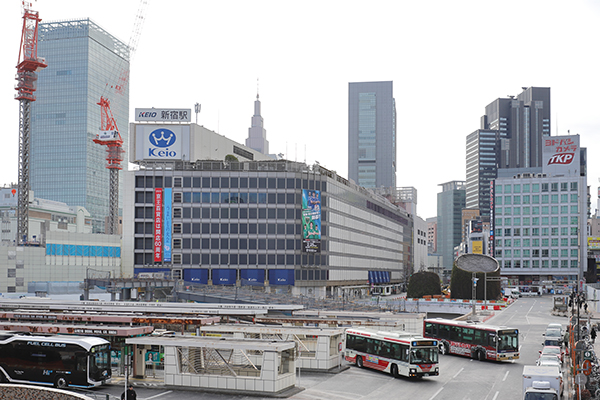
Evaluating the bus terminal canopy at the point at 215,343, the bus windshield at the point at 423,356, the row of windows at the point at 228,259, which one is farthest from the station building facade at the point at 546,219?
the bus terminal canopy at the point at 215,343

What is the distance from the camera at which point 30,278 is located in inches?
4663

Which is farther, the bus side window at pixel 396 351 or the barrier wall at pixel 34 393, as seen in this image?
the bus side window at pixel 396 351

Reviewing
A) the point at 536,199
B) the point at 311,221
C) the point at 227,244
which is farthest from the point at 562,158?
the point at 227,244

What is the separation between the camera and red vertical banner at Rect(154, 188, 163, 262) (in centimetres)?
12162

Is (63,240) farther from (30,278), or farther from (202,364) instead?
(202,364)

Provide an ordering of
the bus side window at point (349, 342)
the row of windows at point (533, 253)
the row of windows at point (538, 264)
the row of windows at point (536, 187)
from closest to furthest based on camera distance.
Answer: the bus side window at point (349, 342) → the row of windows at point (536, 187) → the row of windows at point (533, 253) → the row of windows at point (538, 264)

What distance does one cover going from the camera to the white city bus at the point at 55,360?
37625 millimetres

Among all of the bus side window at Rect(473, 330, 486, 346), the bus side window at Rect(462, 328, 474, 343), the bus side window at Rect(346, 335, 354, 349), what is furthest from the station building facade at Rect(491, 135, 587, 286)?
the bus side window at Rect(346, 335, 354, 349)

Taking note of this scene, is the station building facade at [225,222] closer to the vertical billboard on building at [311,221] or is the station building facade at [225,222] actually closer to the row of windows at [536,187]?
the vertical billboard on building at [311,221]

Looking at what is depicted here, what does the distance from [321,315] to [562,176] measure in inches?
5477

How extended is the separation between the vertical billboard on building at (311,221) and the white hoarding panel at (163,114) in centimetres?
3202

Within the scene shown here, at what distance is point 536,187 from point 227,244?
329 ft

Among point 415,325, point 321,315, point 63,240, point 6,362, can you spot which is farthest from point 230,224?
point 6,362

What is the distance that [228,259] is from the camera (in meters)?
123
